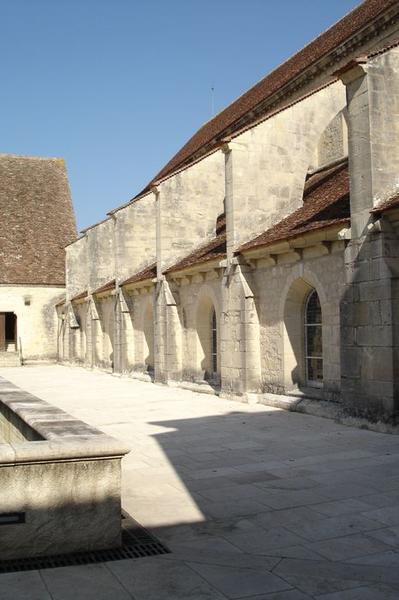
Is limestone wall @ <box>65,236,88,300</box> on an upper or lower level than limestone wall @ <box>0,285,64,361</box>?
upper

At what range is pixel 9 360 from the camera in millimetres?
31688

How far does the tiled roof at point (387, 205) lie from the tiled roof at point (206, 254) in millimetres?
5257

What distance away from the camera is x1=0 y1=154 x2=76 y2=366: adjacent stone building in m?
32.4

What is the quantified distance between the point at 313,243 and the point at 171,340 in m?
7.52

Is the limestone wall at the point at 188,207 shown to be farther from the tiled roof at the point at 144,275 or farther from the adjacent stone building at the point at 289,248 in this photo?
the tiled roof at the point at 144,275

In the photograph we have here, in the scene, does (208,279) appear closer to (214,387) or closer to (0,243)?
(214,387)

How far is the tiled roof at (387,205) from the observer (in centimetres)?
890

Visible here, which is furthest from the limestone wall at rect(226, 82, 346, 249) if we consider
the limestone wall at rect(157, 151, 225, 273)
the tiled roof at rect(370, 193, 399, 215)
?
the tiled roof at rect(370, 193, 399, 215)

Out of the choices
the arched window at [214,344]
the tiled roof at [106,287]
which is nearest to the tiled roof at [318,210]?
the arched window at [214,344]

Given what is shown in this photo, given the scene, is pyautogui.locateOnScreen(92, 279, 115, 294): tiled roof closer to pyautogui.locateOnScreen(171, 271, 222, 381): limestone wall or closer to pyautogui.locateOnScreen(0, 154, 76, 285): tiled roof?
pyautogui.locateOnScreen(171, 271, 222, 381): limestone wall

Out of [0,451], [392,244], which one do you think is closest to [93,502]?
[0,451]

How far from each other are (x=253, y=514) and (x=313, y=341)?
7.17 meters

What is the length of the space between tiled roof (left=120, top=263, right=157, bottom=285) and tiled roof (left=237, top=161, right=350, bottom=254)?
5847 millimetres

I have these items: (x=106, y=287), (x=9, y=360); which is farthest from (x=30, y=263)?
(x=106, y=287)
